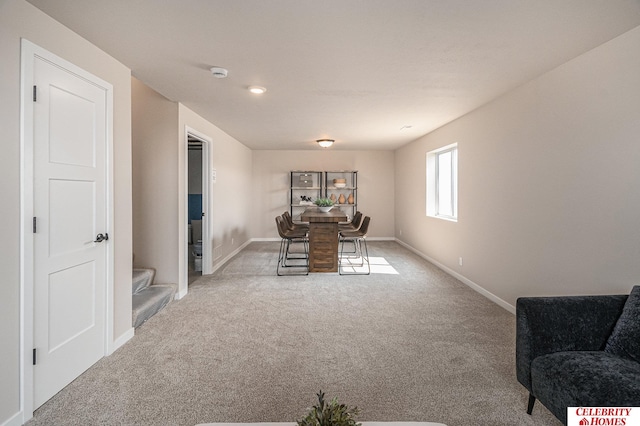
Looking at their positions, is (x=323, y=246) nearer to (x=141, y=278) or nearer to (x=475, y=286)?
(x=475, y=286)

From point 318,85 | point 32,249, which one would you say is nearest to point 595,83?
point 318,85

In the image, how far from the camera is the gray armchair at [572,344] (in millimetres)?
1678

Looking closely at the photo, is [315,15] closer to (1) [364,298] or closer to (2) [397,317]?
(2) [397,317]

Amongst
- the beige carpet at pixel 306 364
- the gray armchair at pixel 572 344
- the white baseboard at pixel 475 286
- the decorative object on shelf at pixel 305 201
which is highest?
the decorative object on shelf at pixel 305 201

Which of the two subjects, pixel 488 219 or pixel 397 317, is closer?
pixel 397 317

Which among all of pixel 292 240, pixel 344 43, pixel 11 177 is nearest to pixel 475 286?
pixel 292 240

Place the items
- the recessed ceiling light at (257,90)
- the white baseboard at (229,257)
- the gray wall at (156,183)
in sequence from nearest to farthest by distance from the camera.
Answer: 1. the recessed ceiling light at (257,90)
2. the gray wall at (156,183)
3. the white baseboard at (229,257)

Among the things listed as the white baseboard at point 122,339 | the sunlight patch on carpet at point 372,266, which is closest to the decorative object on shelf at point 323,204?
→ the sunlight patch on carpet at point 372,266

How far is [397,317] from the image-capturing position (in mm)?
3664

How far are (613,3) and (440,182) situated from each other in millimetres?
4517

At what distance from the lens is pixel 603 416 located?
1566 mm

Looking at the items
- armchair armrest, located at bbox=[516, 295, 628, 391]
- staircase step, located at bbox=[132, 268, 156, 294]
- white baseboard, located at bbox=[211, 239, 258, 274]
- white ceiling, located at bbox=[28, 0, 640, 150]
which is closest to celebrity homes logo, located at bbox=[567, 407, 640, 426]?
armchair armrest, located at bbox=[516, 295, 628, 391]

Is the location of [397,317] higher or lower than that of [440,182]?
lower

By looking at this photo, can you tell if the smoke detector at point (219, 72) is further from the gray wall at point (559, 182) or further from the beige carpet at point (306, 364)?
the gray wall at point (559, 182)
